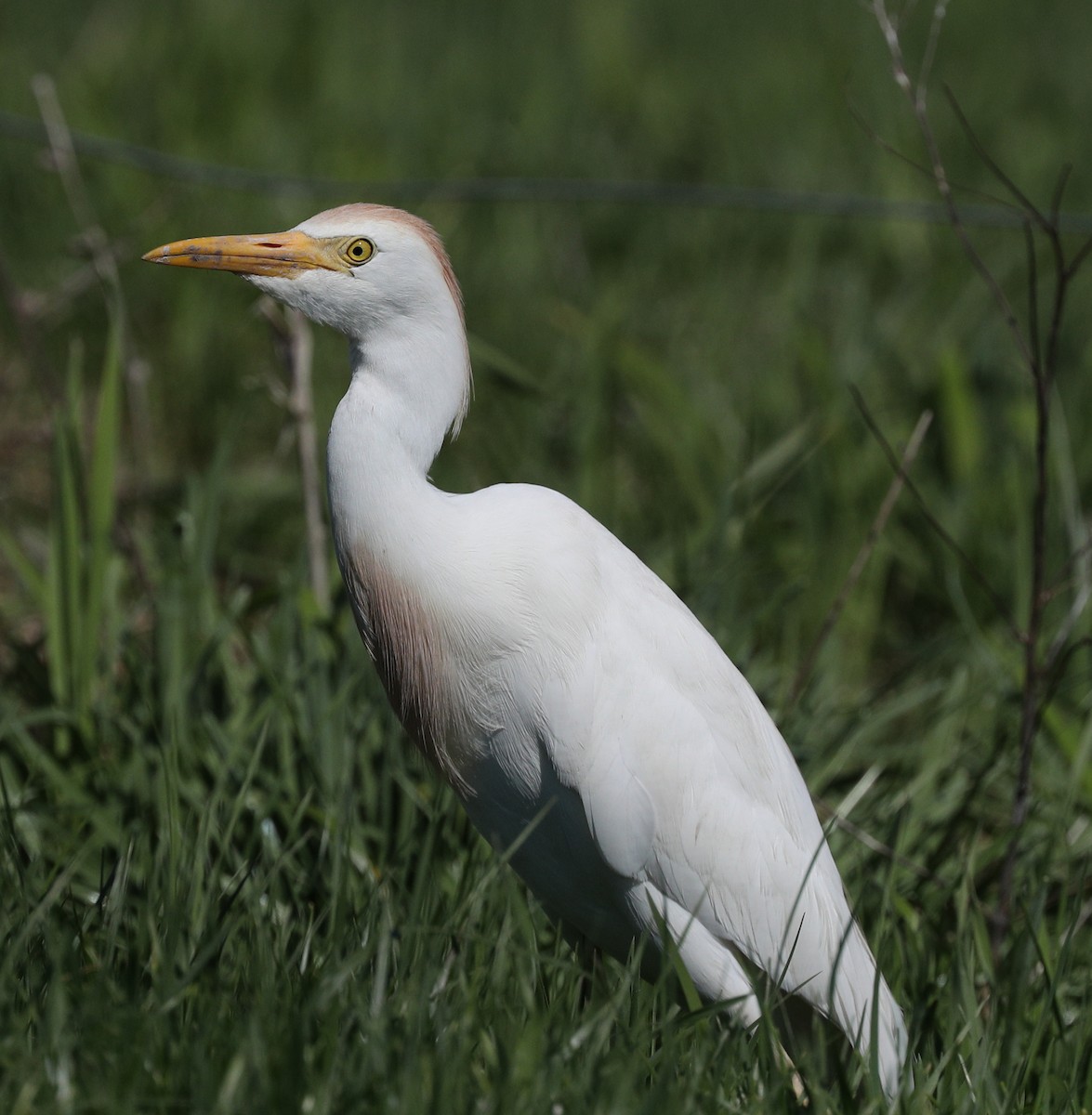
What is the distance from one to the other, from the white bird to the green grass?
0.14 metres

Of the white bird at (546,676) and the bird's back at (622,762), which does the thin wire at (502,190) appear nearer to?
the white bird at (546,676)

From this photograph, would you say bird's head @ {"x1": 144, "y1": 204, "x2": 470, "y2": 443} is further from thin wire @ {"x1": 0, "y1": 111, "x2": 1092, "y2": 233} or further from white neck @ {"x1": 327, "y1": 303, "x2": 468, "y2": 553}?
thin wire @ {"x1": 0, "y1": 111, "x2": 1092, "y2": 233}

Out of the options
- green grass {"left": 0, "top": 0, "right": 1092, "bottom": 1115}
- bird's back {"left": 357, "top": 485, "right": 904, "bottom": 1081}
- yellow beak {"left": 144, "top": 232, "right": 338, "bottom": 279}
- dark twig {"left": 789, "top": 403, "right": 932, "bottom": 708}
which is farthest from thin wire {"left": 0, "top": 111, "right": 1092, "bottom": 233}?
bird's back {"left": 357, "top": 485, "right": 904, "bottom": 1081}

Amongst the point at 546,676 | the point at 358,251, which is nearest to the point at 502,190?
the point at 358,251

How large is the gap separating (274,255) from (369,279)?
151 mm

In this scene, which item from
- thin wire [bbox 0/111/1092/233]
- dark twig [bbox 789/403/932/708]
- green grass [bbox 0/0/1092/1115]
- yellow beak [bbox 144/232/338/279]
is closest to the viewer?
green grass [bbox 0/0/1092/1115]

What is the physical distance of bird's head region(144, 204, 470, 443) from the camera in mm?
2074

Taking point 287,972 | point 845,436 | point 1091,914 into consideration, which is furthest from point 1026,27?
point 287,972

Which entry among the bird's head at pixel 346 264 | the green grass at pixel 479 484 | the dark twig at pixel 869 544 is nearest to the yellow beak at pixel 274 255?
the bird's head at pixel 346 264

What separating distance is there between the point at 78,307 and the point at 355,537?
10.5 feet

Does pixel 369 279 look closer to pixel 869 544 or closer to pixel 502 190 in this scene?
pixel 869 544

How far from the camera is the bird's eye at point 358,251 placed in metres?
2.09

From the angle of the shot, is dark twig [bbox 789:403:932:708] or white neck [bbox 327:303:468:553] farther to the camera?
dark twig [bbox 789:403:932:708]

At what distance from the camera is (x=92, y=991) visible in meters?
1.70
